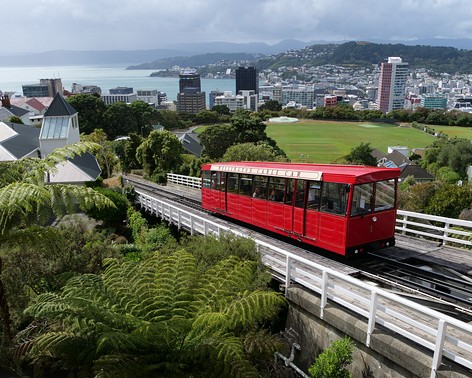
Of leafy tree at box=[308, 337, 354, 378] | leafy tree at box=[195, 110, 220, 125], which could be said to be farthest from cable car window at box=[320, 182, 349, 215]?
leafy tree at box=[195, 110, 220, 125]

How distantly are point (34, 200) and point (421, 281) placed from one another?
350 inches

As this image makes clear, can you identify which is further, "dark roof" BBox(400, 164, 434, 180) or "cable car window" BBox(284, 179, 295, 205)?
"dark roof" BBox(400, 164, 434, 180)

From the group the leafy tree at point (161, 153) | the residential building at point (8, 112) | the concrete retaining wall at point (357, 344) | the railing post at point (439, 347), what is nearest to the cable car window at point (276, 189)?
the concrete retaining wall at point (357, 344)

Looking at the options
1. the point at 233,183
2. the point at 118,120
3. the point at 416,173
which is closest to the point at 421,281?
the point at 233,183

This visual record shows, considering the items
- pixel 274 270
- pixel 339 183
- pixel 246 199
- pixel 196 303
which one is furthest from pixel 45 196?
pixel 246 199

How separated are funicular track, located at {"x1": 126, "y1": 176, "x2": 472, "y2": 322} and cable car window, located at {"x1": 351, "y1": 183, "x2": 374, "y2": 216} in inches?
60.9

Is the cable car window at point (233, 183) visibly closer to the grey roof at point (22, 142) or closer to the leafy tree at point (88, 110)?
the grey roof at point (22, 142)

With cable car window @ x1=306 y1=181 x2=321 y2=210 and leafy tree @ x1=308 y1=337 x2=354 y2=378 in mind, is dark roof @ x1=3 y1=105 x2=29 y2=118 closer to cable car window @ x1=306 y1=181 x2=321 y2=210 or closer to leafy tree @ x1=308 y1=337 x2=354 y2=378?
cable car window @ x1=306 y1=181 x2=321 y2=210

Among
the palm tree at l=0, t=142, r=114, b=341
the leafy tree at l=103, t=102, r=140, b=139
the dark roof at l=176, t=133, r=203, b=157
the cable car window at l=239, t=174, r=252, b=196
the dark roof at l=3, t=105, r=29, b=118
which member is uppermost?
the palm tree at l=0, t=142, r=114, b=341

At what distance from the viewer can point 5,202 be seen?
662cm

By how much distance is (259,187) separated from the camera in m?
13.9

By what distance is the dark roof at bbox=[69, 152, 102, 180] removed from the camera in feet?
108

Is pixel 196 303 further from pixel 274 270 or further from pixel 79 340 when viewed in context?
pixel 274 270

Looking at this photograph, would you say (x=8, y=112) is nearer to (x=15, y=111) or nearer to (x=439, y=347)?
(x=15, y=111)
